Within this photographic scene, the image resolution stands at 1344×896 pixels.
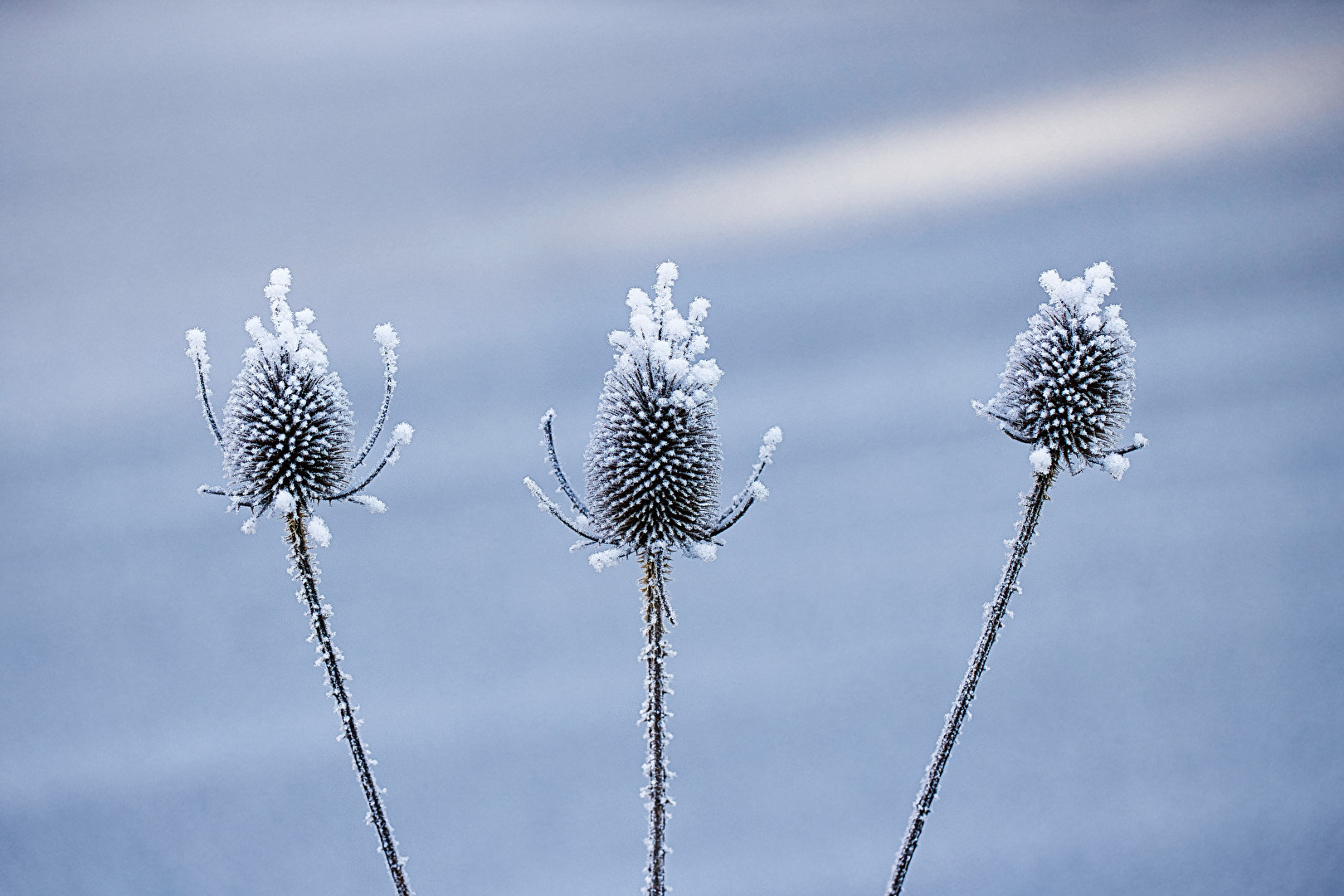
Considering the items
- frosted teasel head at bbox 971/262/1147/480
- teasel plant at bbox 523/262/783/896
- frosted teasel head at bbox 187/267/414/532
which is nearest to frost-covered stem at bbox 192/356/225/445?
Answer: frosted teasel head at bbox 187/267/414/532

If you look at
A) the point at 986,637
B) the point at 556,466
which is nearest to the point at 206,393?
the point at 556,466

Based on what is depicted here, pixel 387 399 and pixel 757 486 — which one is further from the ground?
pixel 387 399

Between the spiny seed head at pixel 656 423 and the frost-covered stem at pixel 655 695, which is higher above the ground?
the spiny seed head at pixel 656 423

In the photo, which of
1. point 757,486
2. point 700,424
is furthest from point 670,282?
point 757,486

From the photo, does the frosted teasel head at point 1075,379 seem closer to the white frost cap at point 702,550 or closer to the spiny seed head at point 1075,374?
the spiny seed head at point 1075,374

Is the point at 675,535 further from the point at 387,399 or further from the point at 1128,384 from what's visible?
the point at 1128,384

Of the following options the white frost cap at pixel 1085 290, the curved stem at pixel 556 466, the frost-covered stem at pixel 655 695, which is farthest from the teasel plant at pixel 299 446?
the white frost cap at pixel 1085 290

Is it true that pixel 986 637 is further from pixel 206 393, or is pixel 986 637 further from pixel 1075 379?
pixel 206 393
